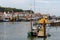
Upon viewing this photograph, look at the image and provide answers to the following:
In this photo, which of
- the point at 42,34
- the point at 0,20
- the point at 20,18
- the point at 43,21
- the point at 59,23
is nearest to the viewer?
the point at 43,21

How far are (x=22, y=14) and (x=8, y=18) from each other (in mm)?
10865

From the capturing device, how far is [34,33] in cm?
3102

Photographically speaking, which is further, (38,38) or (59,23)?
(59,23)

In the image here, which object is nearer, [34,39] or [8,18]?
[34,39]

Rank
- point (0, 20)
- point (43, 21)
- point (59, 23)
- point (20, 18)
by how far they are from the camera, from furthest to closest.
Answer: point (20, 18)
point (0, 20)
point (59, 23)
point (43, 21)

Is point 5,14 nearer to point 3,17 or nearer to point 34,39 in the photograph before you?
point 3,17

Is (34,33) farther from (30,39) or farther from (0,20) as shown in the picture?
(0,20)

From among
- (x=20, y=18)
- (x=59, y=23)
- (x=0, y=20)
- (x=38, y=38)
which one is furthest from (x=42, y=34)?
(x=20, y=18)

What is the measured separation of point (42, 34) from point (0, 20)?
89298mm

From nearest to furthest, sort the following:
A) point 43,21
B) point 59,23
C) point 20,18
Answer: point 43,21, point 59,23, point 20,18

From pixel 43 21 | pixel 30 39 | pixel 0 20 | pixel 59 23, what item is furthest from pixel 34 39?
pixel 0 20

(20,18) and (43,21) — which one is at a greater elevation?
(43,21)

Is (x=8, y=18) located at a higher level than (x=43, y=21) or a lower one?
lower

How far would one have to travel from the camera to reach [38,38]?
29422 mm
